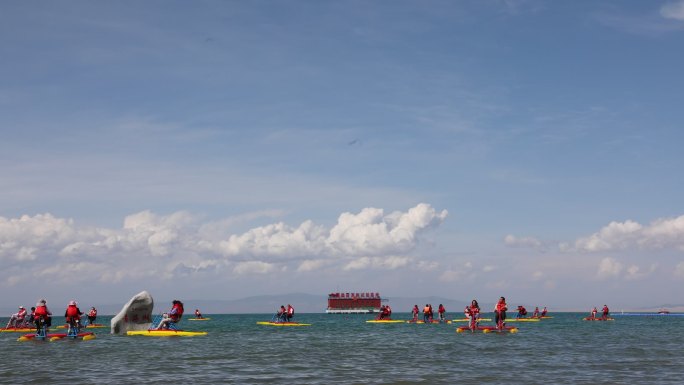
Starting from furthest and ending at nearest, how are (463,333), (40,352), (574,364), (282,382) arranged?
(463,333) → (40,352) → (574,364) → (282,382)

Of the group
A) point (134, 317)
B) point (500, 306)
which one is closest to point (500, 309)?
point (500, 306)

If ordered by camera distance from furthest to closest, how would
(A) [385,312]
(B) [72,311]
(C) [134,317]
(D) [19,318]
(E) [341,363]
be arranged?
1. (A) [385,312]
2. (D) [19,318]
3. (C) [134,317]
4. (B) [72,311]
5. (E) [341,363]

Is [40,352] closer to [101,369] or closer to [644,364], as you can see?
[101,369]

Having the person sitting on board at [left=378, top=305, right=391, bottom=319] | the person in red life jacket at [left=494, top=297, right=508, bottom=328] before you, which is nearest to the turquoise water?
the person in red life jacket at [left=494, top=297, right=508, bottom=328]

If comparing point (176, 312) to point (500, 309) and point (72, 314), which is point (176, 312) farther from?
point (500, 309)

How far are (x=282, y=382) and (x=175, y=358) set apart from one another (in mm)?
10836

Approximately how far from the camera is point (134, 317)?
5419cm

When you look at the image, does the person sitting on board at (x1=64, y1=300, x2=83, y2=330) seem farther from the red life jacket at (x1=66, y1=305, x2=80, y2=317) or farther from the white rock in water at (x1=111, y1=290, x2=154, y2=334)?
the white rock in water at (x1=111, y1=290, x2=154, y2=334)

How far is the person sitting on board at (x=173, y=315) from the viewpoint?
1932 inches

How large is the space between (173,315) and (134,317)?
5.90 m

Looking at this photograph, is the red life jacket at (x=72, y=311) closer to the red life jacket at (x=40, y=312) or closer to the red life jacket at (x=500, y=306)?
the red life jacket at (x=40, y=312)

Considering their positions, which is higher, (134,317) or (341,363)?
(134,317)

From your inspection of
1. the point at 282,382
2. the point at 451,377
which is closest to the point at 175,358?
the point at 282,382

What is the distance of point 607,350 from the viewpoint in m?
39.8
